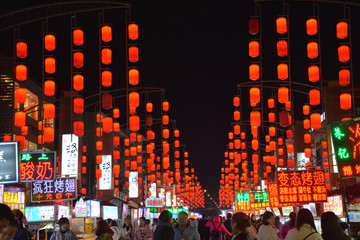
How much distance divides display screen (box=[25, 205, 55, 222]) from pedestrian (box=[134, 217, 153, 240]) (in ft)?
13.5

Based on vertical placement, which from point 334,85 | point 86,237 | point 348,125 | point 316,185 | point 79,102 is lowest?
point 86,237

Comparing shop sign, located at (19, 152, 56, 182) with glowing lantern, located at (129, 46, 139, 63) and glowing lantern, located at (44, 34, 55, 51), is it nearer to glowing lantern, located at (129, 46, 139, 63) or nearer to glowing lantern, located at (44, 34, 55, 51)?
glowing lantern, located at (44, 34, 55, 51)

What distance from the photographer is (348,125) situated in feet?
38.2

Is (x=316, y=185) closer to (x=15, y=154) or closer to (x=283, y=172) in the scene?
(x=283, y=172)

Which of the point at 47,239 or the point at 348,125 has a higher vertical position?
the point at 348,125

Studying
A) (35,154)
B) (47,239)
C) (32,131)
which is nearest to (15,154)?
(35,154)

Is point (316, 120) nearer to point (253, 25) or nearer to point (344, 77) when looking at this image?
point (344, 77)

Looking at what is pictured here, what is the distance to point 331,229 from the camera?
24.5 ft

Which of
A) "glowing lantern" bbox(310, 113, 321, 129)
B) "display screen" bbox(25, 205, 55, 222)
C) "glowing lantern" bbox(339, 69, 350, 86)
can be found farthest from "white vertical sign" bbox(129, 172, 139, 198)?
"glowing lantern" bbox(339, 69, 350, 86)

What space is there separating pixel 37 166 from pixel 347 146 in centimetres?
1116

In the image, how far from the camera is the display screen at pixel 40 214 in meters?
21.2

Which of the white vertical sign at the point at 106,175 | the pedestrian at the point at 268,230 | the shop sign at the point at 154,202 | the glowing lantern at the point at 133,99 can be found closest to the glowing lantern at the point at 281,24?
the glowing lantern at the point at 133,99

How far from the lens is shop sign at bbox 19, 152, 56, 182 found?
727 inches

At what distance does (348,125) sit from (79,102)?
47.5ft
